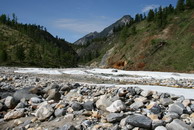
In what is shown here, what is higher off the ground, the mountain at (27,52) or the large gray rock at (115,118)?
the mountain at (27,52)

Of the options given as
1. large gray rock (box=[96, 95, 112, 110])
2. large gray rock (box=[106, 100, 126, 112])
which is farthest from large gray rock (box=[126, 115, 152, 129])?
large gray rock (box=[96, 95, 112, 110])

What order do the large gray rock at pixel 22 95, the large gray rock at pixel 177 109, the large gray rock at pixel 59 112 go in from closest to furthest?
1. the large gray rock at pixel 177 109
2. the large gray rock at pixel 59 112
3. the large gray rock at pixel 22 95

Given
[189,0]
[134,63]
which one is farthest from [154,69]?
[189,0]

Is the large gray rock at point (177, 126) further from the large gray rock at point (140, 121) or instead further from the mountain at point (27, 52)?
the mountain at point (27, 52)

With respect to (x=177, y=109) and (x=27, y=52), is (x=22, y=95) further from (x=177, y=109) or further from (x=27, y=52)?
(x=27, y=52)

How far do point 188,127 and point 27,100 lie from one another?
6238mm

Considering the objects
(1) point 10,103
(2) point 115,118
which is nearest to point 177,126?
(2) point 115,118

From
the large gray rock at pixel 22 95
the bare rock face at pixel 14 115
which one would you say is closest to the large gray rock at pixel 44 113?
the bare rock face at pixel 14 115

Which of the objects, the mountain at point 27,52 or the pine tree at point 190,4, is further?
the pine tree at point 190,4

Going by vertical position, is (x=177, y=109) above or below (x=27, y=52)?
below

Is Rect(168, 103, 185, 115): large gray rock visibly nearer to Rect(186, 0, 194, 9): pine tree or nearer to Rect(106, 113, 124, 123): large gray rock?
Rect(106, 113, 124, 123): large gray rock

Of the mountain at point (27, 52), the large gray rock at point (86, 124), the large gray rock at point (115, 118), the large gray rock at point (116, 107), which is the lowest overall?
the large gray rock at point (86, 124)

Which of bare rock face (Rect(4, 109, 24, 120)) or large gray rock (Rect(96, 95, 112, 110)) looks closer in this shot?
bare rock face (Rect(4, 109, 24, 120))

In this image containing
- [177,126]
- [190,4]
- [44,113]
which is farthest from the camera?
[190,4]
